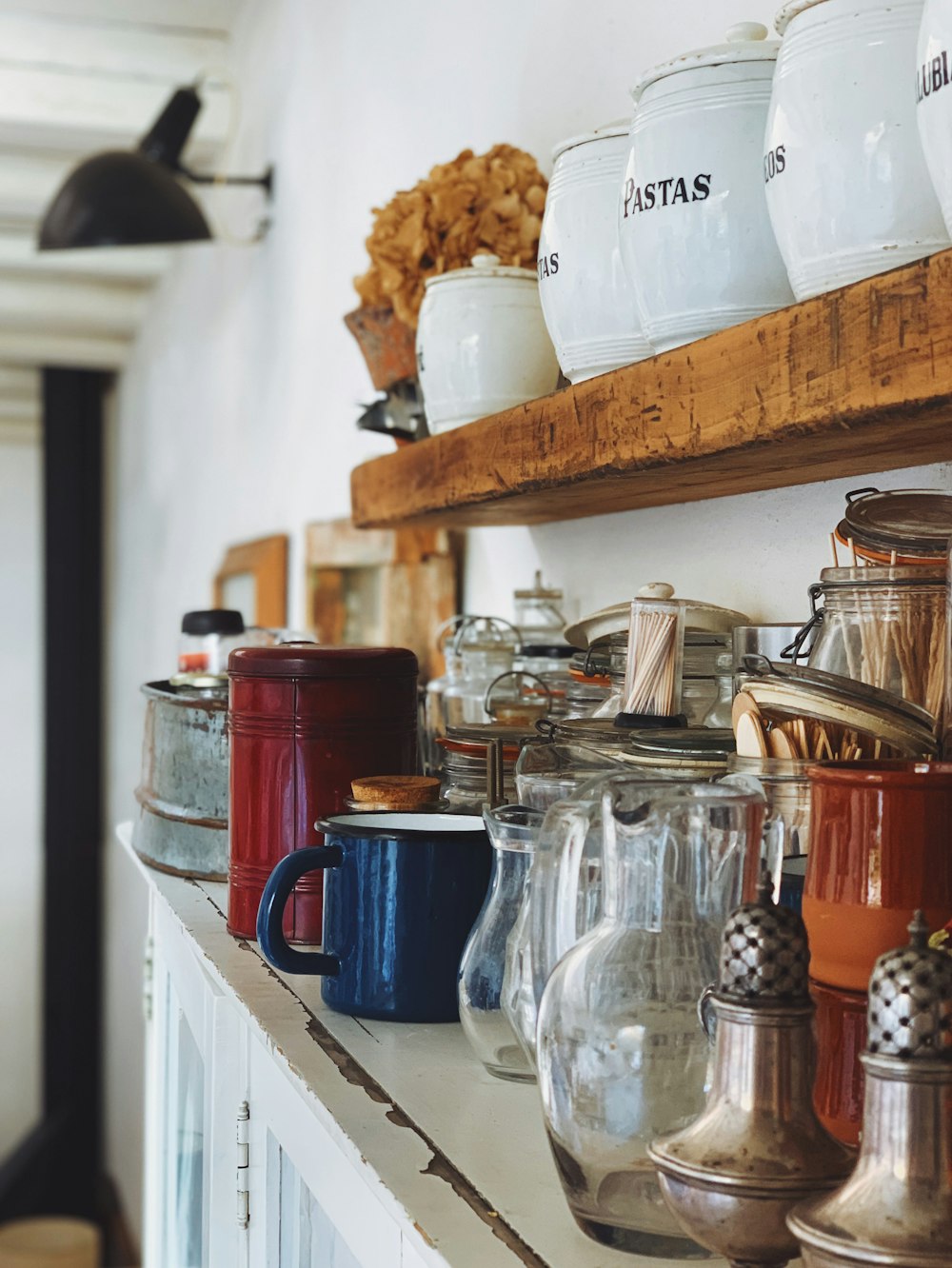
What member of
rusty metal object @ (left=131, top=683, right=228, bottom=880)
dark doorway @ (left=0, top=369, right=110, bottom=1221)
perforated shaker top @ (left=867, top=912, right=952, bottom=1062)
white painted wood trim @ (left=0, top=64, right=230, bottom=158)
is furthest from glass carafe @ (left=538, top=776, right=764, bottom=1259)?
dark doorway @ (left=0, top=369, right=110, bottom=1221)

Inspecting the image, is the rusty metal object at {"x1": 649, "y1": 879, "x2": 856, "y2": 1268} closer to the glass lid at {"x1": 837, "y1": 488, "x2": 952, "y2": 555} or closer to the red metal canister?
the glass lid at {"x1": 837, "y1": 488, "x2": 952, "y2": 555}

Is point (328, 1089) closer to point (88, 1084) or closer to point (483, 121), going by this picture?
point (483, 121)

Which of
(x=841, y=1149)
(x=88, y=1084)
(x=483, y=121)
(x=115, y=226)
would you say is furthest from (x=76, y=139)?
(x=88, y=1084)

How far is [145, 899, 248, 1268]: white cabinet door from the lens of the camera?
0.95 meters

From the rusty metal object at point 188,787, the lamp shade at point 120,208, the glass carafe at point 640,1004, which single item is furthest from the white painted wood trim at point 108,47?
the glass carafe at point 640,1004

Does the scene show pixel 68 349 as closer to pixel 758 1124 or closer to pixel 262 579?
pixel 262 579

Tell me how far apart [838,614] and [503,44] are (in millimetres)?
1086

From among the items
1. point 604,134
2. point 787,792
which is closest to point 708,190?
point 604,134

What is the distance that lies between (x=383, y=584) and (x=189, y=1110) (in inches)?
38.3

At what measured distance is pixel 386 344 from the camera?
1376 mm

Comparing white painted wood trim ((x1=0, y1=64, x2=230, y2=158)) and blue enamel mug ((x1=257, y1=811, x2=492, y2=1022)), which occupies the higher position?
white painted wood trim ((x1=0, y1=64, x2=230, y2=158))

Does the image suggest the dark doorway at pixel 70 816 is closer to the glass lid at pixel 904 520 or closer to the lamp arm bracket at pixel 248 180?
the lamp arm bracket at pixel 248 180

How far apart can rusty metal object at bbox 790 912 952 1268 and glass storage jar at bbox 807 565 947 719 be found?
287 millimetres

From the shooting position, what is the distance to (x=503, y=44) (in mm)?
1554
